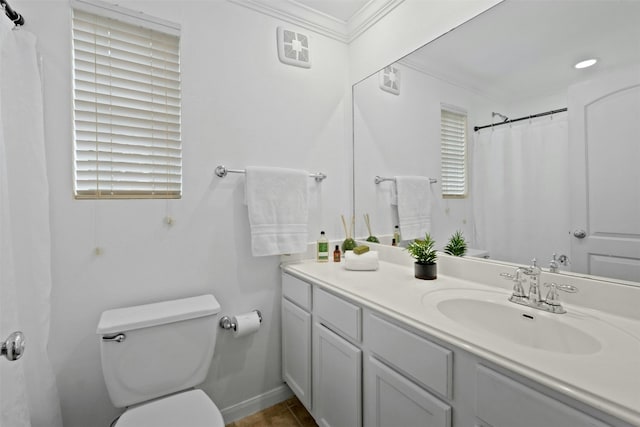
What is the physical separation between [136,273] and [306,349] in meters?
0.93

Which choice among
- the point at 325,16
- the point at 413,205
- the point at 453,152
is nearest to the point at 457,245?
the point at 413,205

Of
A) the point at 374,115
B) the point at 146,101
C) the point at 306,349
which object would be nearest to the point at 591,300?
the point at 306,349

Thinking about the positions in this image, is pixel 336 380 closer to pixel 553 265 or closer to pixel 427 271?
pixel 427 271

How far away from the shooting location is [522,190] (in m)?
1.20

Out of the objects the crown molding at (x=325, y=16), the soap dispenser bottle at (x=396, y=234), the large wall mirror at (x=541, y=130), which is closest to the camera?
the large wall mirror at (x=541, y=130)

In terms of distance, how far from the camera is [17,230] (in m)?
1.04

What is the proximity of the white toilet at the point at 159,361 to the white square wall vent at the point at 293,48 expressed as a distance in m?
1.51

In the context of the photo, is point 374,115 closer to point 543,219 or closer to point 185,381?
point 543,219

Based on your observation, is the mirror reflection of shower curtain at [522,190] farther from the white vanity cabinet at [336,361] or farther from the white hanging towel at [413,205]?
the white vanity cabinet at [336,361]

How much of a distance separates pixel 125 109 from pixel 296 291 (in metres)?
1.24

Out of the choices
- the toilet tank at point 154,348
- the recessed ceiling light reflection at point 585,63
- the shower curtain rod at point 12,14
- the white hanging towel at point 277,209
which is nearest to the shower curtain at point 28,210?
the shower curtain rod at point 12,14

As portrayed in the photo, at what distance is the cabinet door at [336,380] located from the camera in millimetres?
1170

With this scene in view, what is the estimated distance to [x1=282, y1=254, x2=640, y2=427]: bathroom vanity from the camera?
0.62 meters

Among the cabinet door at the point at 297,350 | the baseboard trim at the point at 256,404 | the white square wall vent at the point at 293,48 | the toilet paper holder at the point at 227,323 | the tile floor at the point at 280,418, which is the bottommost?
the tile floor at the point at 280,418
